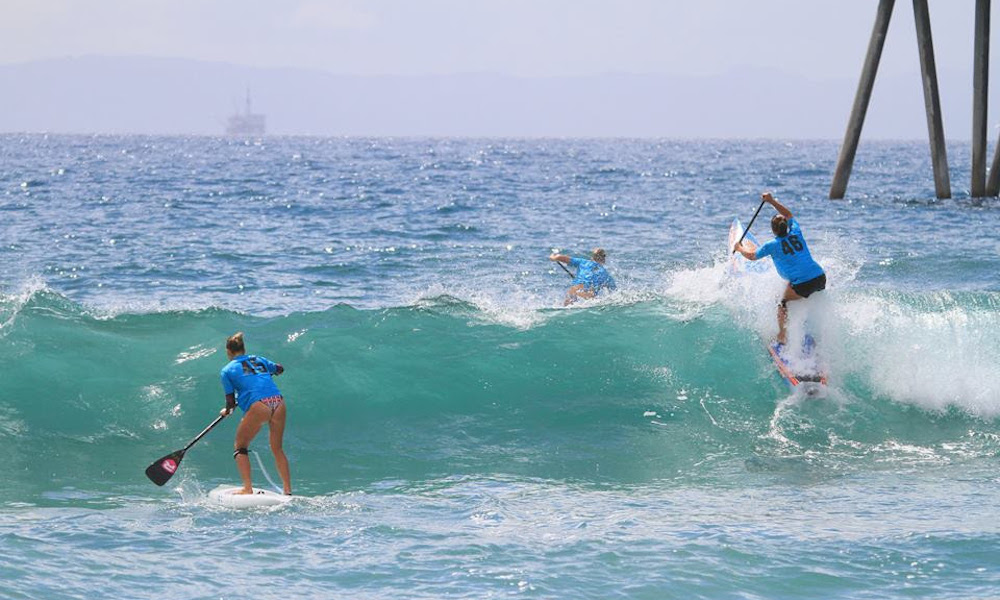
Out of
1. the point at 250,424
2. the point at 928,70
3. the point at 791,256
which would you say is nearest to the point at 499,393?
the point at 791,256

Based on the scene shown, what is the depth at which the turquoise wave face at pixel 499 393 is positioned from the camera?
10852 mm

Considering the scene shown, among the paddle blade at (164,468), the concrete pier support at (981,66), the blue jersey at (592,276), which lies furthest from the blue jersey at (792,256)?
the concrete pier support at (981,66)

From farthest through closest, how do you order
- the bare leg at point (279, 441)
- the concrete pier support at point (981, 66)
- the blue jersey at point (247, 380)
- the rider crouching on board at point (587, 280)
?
the concrete pier support at point (981, 66) < the rider crouching on board at point (587, 280) < the bare leg at point (279, 441) < the blue jersey at point (247, 380)

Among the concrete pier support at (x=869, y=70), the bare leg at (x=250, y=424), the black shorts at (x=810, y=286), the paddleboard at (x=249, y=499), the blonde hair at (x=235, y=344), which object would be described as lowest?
the paddleboard at (x=249, y=499)

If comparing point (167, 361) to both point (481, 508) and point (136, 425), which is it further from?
point (481, 508)

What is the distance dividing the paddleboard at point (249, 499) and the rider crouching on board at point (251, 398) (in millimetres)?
90

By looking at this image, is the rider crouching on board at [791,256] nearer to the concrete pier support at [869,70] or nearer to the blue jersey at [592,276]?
the blue jersey at [592,276]

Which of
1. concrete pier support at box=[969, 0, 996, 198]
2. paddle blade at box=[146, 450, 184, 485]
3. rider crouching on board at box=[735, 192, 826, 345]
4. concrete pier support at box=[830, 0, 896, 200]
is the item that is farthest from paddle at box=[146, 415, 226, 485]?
concrete pier support at box=[969, 0, 996, 198]

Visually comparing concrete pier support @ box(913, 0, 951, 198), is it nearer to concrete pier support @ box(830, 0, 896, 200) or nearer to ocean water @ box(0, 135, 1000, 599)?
concrete pier support @ box(830, 0, 896, 200)

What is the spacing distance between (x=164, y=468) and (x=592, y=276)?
271 inches

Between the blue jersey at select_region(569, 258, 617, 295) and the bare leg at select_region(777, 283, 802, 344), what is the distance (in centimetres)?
291

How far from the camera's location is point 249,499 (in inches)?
359

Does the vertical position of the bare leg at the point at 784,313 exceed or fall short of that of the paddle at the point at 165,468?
it exceeds it

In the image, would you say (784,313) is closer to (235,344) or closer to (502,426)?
(502,426)
